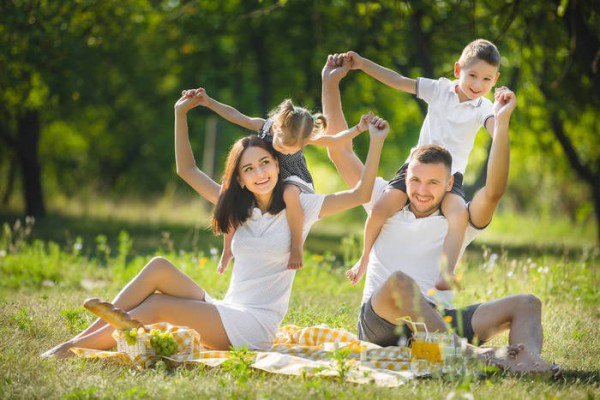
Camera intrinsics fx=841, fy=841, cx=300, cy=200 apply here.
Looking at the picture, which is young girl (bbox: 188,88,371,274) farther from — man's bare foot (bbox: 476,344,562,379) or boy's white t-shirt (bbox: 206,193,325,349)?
man's bare foot (bbox: 476,344,562,379)

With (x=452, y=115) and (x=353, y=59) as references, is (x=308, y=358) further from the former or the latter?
(x=353, y=59)

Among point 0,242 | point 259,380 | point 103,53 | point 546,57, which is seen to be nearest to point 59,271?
point 0,242

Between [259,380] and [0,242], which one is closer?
[259,380]

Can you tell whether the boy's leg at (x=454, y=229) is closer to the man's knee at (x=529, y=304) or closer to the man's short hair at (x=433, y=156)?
the man's short hair at (x=433, y=156)

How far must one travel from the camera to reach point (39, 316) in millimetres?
5641

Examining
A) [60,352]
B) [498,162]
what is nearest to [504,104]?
[498,162]

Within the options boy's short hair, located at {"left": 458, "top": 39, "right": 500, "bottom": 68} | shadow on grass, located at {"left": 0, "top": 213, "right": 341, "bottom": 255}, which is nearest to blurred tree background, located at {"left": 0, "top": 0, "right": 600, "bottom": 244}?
shadow on grass, located at {"left": 0, "top": 213, "right": 341, "bottom": 255}

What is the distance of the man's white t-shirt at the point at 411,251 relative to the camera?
4.75 m

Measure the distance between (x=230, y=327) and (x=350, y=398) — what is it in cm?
118

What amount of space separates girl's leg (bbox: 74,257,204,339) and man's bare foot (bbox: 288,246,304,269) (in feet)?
1.89

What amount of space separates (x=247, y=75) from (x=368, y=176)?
1187 cm

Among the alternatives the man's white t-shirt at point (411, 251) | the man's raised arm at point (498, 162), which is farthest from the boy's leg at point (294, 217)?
the man's raised arm at point (498, 162)

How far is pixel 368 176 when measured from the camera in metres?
4.65

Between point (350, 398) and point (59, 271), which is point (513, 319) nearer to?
point (350, 398)
